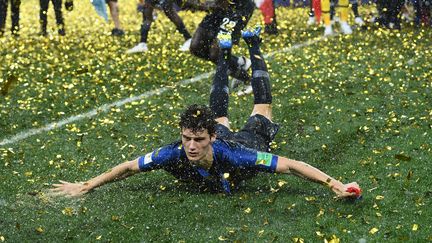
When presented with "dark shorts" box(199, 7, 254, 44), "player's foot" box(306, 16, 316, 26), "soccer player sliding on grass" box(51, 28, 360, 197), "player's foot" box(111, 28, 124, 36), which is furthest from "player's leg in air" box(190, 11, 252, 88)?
"player's foot" box(306, 16, 316, 26)

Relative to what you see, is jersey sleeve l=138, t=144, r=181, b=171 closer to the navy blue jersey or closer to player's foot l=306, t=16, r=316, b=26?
the navy blue jersey

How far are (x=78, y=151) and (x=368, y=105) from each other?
331 cm

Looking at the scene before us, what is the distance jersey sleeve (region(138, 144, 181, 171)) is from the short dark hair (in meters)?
0.25

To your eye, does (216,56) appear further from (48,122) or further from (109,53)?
(109,53)

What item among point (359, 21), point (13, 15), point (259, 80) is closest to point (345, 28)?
point (359, 21)

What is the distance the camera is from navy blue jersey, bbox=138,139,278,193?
6.12m

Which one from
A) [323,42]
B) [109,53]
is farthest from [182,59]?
[323,42]

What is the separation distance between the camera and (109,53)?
13359mm

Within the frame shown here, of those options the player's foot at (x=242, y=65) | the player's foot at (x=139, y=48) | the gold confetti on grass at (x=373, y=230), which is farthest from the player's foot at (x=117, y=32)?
the gold confetti on grass at (x=373, y=230)

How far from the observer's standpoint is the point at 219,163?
6207mm

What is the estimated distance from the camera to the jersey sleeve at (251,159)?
6.08m

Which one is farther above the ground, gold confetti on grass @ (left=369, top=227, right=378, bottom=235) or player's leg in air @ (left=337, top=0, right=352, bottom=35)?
gold confetti on grass @ (left=369, top=227, right=378, bottom=235)

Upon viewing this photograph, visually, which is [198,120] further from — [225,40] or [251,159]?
[225,40]

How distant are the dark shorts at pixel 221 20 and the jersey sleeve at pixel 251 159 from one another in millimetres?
3250
